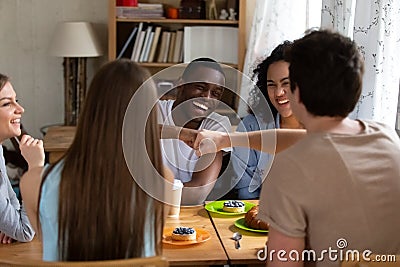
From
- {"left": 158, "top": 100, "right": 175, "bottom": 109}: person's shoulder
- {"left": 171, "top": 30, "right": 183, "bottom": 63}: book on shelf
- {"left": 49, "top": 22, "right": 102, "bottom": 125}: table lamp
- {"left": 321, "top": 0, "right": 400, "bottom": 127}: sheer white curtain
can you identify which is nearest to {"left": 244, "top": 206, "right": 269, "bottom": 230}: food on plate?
{"left": 321, "top": 0, "right": 400, "bottom": 127}: sheer white curtain

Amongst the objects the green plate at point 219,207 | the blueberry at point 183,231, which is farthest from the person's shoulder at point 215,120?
the blueberry at point 183,231

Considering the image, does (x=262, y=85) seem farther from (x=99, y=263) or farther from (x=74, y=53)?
(x=99, y=263)

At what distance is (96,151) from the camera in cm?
160

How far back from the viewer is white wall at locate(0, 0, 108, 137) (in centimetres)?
443

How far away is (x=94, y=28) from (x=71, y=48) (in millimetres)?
343

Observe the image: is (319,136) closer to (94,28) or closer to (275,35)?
(275,35)

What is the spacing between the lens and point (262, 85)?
309 centimetres

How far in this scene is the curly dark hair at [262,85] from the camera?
2.98m

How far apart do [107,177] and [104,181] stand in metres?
0.01

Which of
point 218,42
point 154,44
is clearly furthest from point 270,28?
point 154,44

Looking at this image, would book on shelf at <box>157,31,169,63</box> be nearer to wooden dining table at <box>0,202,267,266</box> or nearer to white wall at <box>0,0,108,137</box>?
white wall at <box>0,0,108,137</box>

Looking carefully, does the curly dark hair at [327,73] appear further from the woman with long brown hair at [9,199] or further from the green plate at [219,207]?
the woman with long brown hair at [9,199]

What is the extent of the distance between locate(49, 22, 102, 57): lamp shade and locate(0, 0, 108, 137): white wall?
0.26 meters

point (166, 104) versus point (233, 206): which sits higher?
point (166, 104)
